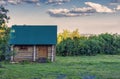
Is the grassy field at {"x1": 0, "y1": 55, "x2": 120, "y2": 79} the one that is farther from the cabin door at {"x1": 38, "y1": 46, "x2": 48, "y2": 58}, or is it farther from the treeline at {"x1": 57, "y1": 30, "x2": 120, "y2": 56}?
the treeline at {"x1": 57, "y1": 30, "x2": 120, "y2": 56}

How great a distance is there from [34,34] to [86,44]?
21.0m

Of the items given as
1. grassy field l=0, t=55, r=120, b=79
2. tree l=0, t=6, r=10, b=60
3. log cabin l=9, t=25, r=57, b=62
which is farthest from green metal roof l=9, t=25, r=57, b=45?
tree l=0, t=6, r=10, b=60

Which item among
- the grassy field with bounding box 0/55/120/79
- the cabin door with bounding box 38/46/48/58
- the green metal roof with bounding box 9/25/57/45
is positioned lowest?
the grassy field with bounding box 0/55/120/79

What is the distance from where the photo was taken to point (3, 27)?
107 feet

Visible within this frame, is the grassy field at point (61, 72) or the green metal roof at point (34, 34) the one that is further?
the green metal roof at point (34, 34)

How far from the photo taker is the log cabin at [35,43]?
5491cm

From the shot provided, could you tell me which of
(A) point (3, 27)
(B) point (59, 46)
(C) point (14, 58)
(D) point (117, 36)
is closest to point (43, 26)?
(C) point (14, 58)

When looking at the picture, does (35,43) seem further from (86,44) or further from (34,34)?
(86,44)

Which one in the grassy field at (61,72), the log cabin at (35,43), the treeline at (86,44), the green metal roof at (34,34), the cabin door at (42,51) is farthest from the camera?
the treeline at (86,44)

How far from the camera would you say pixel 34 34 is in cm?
5653

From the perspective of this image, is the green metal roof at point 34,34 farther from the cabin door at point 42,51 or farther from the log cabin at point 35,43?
the cabin door at point 42,51

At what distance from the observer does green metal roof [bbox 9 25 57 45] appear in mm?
55094

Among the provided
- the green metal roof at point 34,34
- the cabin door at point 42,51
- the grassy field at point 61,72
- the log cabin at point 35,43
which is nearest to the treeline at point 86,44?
the green metal roof at point 34,34

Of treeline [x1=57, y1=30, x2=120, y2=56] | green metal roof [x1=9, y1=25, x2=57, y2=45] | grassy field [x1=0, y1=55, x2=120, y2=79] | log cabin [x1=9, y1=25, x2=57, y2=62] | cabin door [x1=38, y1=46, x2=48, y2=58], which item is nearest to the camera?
grassy field [x1=0, y1=55, x2=120, y2=79]
